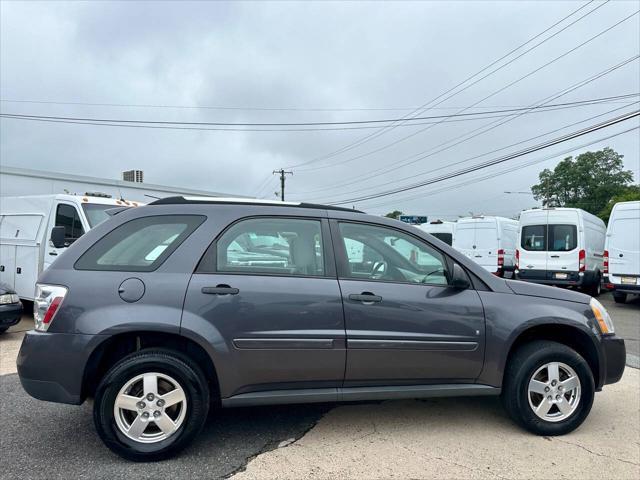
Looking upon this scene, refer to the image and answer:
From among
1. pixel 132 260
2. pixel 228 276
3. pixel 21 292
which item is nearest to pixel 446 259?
pixel 228 276

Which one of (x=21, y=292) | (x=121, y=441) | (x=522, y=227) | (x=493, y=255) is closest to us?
(x=121, y=441)

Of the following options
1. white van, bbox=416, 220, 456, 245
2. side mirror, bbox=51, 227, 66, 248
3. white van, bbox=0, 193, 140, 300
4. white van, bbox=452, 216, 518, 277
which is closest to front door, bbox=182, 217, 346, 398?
side mirror, bbox=51, 227, 66, 248

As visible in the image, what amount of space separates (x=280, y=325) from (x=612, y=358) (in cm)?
269

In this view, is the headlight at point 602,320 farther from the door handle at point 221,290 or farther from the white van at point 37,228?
the white van at point 37,228

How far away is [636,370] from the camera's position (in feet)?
18.5

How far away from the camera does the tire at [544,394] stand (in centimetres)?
354

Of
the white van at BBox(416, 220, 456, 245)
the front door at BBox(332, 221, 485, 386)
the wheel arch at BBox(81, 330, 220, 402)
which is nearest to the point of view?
the wheel arch at BBox(81, 330, 220, 402)

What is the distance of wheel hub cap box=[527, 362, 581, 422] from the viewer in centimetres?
357

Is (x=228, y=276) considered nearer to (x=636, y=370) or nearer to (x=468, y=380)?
(x=468, y=380)

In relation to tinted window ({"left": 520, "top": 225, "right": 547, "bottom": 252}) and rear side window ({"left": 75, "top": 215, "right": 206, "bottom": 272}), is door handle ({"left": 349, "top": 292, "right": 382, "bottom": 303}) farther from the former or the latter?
tinted window ({"left": 520, "top": 225, "right": 547, "bottom": 252})

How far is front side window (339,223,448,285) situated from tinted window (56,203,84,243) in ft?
19.6

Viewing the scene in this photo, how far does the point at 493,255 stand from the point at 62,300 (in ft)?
48.4

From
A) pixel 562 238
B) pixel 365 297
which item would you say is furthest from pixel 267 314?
pixel 562 238

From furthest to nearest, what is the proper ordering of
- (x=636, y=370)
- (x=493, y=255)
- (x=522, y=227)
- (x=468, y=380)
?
1. (x=493, y=255)
2. (x=522, y=227)
3. (x=636, y=370)
4. (x=468, y=380)
